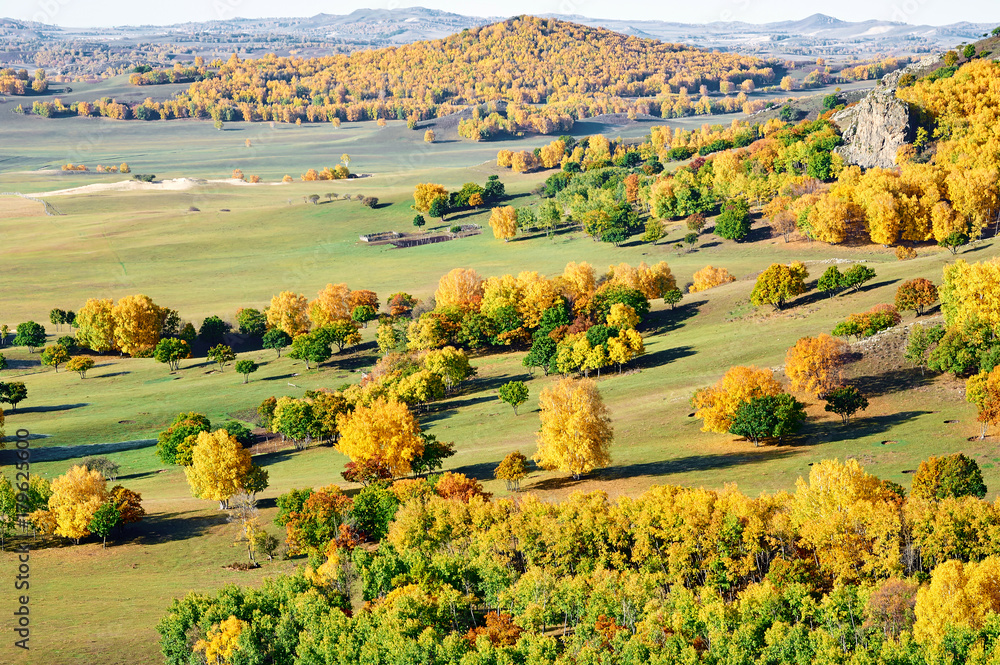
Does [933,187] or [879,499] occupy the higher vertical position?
[933,187]

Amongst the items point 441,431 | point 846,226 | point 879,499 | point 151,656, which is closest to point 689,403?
point 441,431

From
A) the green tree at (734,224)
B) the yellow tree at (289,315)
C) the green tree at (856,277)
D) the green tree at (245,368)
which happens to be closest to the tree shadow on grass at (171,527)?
the green tree at (245,368)

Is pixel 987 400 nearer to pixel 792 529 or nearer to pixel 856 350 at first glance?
pixel 856 350

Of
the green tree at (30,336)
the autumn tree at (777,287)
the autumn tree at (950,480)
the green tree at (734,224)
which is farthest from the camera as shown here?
the green tree at (734,224)

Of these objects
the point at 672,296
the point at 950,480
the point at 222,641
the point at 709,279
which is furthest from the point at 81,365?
the point at 950,480

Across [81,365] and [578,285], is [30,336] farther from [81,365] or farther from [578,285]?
[578,285]

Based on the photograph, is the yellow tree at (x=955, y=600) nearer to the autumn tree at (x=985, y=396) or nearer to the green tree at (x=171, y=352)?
the autumn tree at (x=985, y=396)

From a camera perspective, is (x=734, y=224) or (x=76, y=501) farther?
(x=734, y=224)
